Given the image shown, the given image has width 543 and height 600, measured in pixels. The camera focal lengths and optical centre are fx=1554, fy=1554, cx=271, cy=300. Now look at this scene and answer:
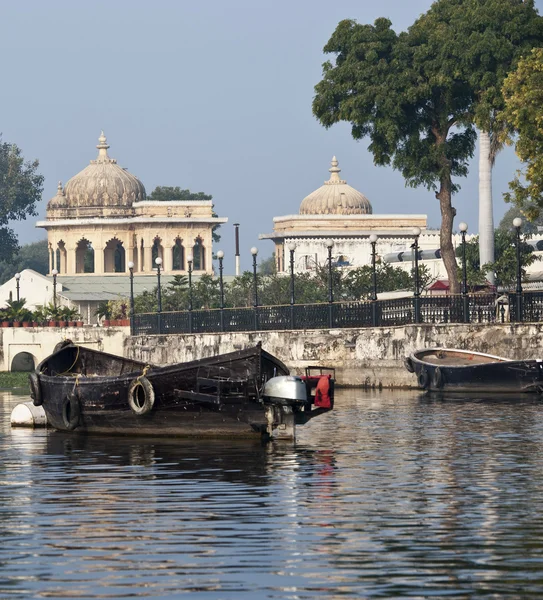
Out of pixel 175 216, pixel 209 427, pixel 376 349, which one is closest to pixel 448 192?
pixel 376 349

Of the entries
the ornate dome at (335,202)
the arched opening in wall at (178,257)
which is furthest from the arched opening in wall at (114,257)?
the ornate dome at (335,202)

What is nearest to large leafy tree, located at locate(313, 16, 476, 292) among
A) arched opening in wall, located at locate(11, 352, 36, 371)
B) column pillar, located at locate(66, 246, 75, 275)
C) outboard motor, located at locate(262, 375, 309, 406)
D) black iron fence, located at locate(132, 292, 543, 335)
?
black iron fence, located at locate(132, 292, 543, 335)

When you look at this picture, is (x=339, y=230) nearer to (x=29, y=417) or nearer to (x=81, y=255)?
(x=81, y=255)

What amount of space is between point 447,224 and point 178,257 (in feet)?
215

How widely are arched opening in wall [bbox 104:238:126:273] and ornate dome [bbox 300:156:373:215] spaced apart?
1484 centimetres

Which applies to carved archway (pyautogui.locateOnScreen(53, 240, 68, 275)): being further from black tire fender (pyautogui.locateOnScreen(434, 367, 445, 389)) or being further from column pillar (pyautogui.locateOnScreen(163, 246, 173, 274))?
black tire fender (pyautogui.locateOnScreen(434, 367, 445, 389))

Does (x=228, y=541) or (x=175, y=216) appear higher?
(x=175, y=216)

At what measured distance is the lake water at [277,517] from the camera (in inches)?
536

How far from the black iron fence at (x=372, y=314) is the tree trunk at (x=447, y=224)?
660cm

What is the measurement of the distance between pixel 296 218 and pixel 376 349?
70970mm

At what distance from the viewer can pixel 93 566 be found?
1448cm

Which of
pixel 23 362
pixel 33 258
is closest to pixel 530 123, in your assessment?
pixel 23 362

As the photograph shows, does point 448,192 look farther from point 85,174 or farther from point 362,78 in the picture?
point 85,174

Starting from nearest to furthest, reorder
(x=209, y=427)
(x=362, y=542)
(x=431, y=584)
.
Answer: (x=431, y=584), (x=362, y=542), (x=209, y=427)
